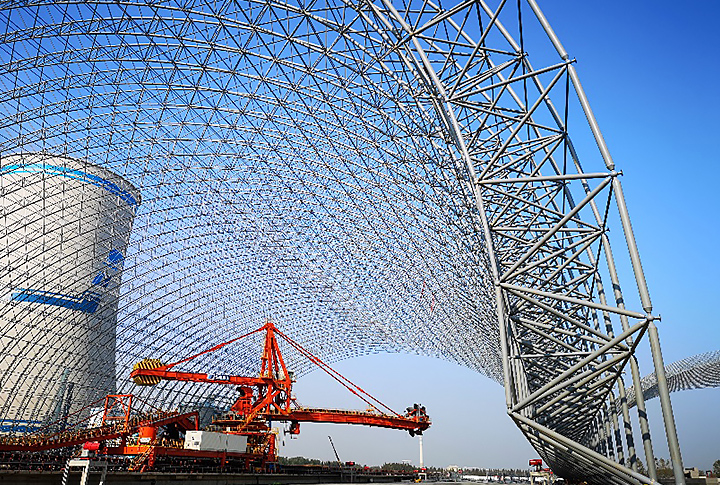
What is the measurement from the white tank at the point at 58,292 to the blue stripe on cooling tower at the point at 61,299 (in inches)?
3.1

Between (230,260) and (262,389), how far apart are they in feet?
53.8

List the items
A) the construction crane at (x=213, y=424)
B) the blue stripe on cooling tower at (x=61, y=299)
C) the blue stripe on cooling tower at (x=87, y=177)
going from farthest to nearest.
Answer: the blue stripe on cooling tower at (x=61, y=299), the blue stripe on cooling tower at (x=87, y=177), the construction crane at (x=213, y=424)

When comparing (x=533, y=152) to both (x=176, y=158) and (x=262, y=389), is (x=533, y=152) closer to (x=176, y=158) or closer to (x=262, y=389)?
(x=176, y=158)

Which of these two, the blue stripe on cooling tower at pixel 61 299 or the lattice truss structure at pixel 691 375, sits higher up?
the blue stripe on cooling tower at pixel 61 299

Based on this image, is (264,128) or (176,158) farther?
(176,158)

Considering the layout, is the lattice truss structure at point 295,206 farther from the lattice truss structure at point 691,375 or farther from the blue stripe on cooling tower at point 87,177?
the lattice truss structure at point 691,375

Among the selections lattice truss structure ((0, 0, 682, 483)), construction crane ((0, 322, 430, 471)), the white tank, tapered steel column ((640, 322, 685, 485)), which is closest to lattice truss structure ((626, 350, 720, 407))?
lattice truss structure ((0, 0, 682, 483))

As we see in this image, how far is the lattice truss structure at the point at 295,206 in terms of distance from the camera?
1484cm

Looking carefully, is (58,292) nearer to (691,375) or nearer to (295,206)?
(295,206)

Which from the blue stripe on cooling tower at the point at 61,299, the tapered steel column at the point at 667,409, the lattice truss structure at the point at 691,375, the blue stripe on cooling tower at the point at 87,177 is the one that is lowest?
the tapered steel column at the point at 667,409

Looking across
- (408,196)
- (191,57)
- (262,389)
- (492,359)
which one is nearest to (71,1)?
(191,57)

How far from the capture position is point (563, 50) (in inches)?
482

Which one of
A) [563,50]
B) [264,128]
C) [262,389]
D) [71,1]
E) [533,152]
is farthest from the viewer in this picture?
[262,389]

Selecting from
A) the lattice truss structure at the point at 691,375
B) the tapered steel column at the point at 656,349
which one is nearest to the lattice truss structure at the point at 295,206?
the tapered steel column at the point at 656,349
